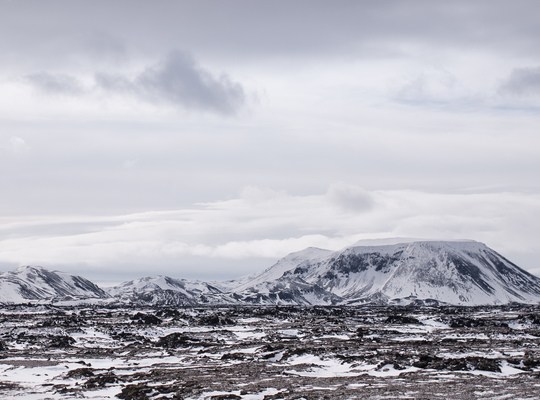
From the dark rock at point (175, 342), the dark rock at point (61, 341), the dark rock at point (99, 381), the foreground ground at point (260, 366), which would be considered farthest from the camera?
the dark rock at point (61, 341)

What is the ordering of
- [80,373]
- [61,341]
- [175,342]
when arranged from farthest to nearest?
[61,341] → [175,342] → [80,373]

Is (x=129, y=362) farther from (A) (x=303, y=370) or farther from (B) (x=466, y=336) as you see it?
(B) (x=466, y=336)

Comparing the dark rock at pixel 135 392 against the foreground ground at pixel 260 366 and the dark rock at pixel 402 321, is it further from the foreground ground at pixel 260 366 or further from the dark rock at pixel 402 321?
the dark rock at pixel 402 321

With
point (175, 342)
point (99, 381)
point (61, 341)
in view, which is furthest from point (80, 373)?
point (61, 341)

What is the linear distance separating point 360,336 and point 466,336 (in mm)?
15524

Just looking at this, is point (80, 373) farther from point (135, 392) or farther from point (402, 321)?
point (402, 321)

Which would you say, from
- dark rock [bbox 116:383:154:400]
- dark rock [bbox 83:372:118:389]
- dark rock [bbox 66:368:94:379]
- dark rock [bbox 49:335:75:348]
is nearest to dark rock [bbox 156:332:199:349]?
dark rock [bbox 49:335:75:348]

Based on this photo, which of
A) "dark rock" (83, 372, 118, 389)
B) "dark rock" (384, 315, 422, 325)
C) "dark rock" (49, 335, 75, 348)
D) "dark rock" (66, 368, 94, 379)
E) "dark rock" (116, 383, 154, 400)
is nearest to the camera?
"dark rock" (116, 383, 154, 400)

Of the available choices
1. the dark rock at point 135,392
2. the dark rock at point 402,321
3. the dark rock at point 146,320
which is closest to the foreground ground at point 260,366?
the dark rock at point 135,392

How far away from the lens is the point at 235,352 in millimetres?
79500

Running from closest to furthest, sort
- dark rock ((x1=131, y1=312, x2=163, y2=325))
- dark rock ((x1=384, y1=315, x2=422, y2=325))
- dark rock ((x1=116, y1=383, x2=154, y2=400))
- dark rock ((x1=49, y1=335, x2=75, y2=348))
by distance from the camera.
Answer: dark rock ((x1=116, y1=383, x2=154, y2=400)), dark rock ((x1=49, y1=335, x2=75, y2=348)), dark rock ((x1=131, y1=312, x2=163, y2=325)), dark rock ((x1=384, y1=315, x2=422, y2=325))

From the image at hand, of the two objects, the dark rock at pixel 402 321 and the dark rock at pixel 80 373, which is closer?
the dark rock at pixel 80 373

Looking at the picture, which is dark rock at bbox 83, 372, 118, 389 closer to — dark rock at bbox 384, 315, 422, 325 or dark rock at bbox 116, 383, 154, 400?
dark rock at bbox 116, 383, 154, 400

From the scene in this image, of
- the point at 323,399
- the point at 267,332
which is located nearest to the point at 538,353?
the point at 323,399
